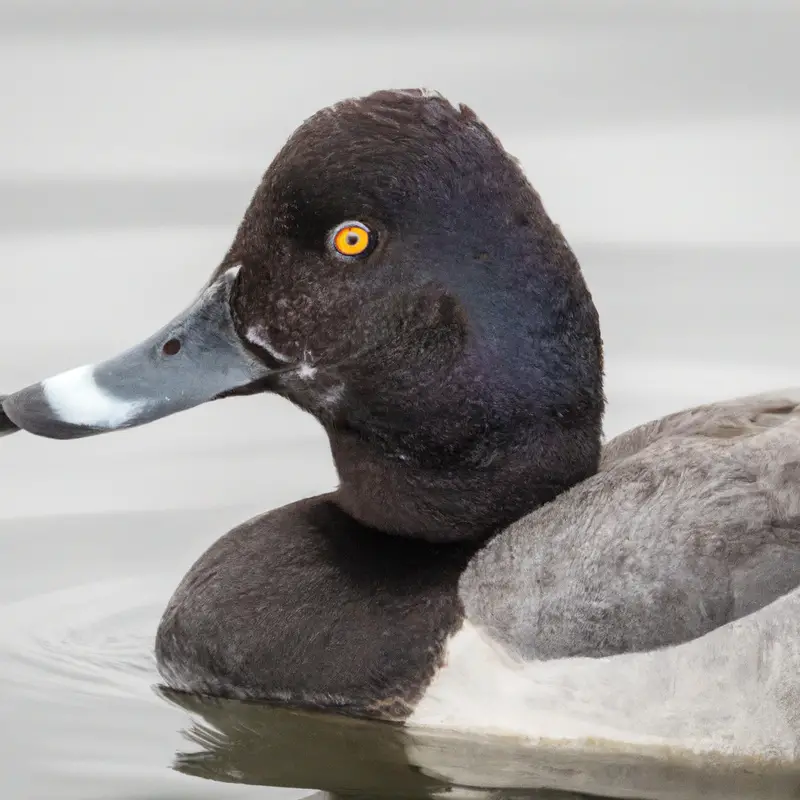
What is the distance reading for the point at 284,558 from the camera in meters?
5.39

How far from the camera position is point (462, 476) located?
5.22 meters

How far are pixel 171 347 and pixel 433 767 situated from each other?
1189mm

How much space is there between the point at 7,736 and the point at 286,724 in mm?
705

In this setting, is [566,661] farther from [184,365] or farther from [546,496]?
[184,365]

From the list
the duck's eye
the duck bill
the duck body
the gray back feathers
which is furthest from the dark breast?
the duck's eye

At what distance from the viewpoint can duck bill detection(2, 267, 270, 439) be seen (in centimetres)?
514

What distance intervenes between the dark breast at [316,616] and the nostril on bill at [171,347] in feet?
1.89

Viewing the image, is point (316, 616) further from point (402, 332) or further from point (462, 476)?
point (402, 332)

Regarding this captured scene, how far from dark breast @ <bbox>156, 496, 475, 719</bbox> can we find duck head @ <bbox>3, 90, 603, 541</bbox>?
0.15 metres

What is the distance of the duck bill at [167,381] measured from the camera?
16.9ft

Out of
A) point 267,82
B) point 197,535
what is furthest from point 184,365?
point 267,82

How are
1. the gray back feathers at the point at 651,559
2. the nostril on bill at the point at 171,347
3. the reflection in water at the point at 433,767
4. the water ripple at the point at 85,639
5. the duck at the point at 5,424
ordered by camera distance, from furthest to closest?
the water ripple at the point at 85,639 < the duck at the point at 5,424 < the nostril on bill at the point at 171,347 < the reflection in water at the point at 433,767 < the gray back feathers at the point at 651,559

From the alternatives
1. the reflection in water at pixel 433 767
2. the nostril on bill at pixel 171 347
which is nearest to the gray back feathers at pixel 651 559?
the reflection in water at pixel 433 767

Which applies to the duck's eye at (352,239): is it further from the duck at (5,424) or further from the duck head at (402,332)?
the duck at (5,424)
